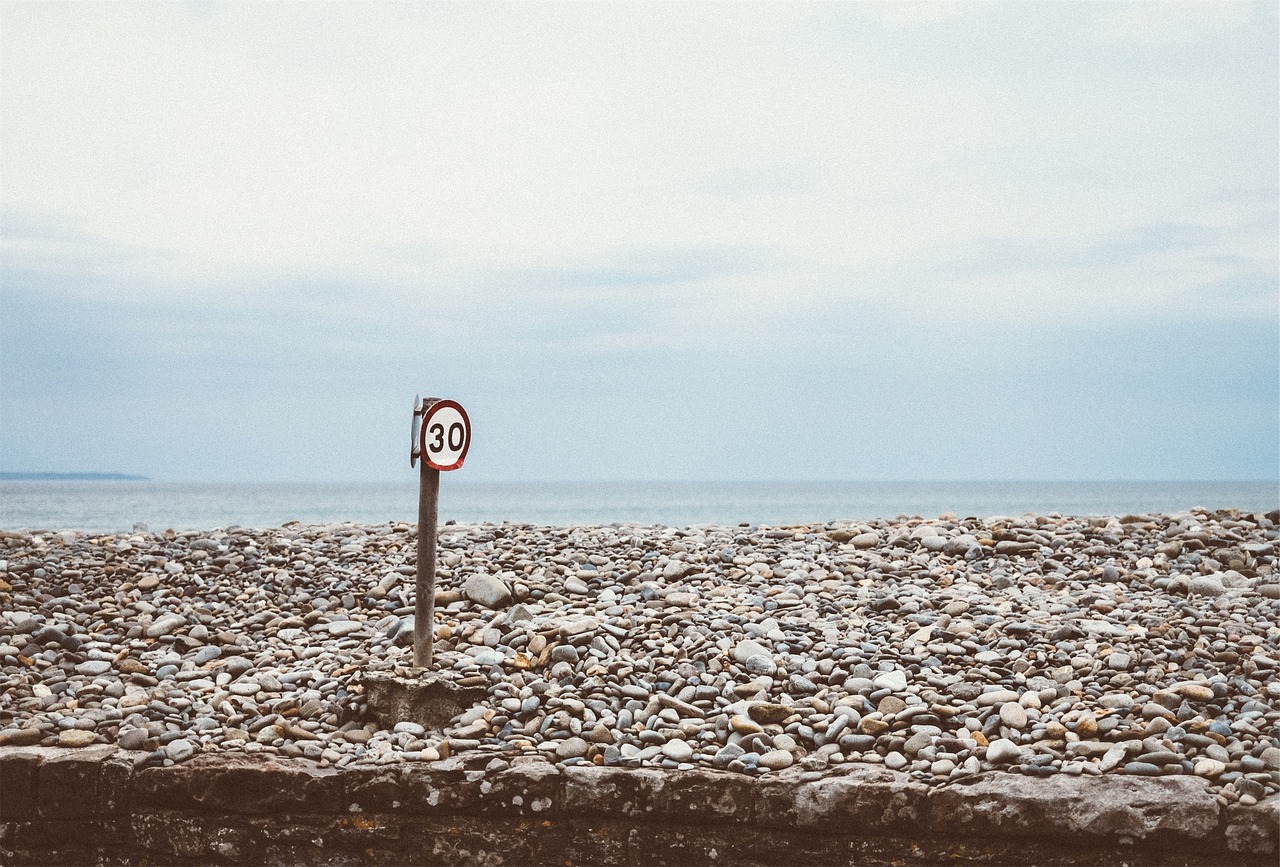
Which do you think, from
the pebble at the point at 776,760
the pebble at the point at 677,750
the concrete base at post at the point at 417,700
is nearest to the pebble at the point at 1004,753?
the pebble at the point at 776,760

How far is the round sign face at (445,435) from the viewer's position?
5898 mm

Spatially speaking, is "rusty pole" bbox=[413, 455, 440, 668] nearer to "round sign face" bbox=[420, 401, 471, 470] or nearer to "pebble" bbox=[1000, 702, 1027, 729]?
"round sign face" bbox=[420, 401, 471, 470]

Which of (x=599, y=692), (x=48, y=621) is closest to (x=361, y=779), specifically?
(x=599, y=692)

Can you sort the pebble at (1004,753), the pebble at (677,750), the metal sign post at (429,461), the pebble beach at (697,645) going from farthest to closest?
the metal sign post at (429,461) → the pebble beach at (697,645) → the pebble at (677,750) → the pebble at (1004,753)

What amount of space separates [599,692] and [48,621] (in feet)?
13.1

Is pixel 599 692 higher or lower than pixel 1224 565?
lower

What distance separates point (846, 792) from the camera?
480cm

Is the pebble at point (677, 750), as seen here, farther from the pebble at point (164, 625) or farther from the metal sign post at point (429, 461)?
the pebble at point (164, 625)

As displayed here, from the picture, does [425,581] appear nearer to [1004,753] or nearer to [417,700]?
[417,700]

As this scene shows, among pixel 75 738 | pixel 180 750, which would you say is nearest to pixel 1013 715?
pixel 180 750

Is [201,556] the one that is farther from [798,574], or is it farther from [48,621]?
[798,574]

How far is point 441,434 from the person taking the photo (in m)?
5.95

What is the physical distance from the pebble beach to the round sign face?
121 cm

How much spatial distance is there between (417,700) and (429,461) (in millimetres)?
1337
